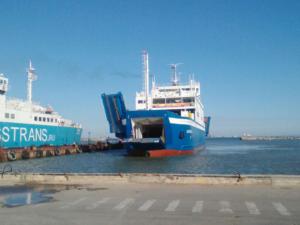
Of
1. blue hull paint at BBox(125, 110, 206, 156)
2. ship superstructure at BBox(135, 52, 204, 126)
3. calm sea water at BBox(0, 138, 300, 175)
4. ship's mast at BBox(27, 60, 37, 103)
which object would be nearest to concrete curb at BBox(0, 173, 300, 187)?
calm sea water at BBox(0, 138, 300, 175)

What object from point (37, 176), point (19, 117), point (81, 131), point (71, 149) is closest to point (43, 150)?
point (19, 117)

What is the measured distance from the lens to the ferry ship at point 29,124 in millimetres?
41688

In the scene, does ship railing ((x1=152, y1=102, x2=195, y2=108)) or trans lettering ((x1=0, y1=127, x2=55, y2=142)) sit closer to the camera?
trans lettering ((x1=0, y1=127, x2=55, y2=142))

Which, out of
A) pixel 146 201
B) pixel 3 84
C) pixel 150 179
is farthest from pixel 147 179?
pixel 3 84

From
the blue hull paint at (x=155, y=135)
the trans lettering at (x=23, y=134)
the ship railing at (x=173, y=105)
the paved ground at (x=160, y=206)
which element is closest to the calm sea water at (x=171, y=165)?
the blue hull paint at (x=155, y=135)

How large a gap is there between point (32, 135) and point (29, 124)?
1.77 meters

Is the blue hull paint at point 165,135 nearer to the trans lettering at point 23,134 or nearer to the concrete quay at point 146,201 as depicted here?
the trans lettering at point 23,134

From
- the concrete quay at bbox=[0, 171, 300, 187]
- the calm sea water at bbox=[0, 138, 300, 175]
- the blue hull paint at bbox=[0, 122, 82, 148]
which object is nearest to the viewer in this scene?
the concrete quay at bbox=[0, 171, 300, 187]

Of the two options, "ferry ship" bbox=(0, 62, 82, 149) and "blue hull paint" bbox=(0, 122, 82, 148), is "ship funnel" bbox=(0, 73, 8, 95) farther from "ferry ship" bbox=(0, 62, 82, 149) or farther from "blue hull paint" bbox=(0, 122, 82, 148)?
"blue hull paint" bbox=(0, 122, 82, 148)

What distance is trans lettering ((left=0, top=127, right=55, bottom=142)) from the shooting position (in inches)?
1615

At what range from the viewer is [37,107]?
54125mm

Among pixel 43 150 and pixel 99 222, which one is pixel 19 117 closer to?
pixel 43 150

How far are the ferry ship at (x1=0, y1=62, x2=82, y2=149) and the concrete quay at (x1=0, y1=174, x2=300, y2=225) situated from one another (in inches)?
1202

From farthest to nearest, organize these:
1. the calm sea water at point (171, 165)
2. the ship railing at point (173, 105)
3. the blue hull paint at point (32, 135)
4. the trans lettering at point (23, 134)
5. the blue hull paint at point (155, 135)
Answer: the ship railing at point (173, 105), the blue hull paint at point (32, 135), the trans lettering at point (23, 134), the blue hull paint at point (155, 135), the calm sea water at point (171, 165)
